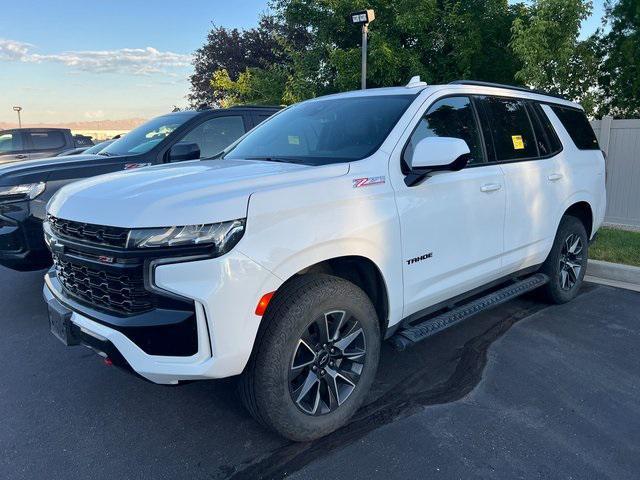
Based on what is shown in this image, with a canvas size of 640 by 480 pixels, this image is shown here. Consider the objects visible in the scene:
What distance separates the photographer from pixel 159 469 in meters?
2.72

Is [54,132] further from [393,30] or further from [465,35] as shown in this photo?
[465,35]

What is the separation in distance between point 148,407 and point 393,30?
12643 mm

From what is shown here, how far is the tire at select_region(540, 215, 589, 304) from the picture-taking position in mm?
4793

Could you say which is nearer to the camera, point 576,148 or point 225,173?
point 225,173

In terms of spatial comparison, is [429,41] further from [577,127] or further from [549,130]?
[549,130]

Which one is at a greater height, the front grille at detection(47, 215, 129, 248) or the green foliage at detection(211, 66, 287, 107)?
the green foliage at detection(211, 66, 287, 107)

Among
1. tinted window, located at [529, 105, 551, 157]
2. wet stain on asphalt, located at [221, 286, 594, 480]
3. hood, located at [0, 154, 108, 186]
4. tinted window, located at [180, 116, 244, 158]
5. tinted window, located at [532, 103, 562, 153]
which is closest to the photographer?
wet stain on asphalt, located at [221, 286, 594, 480]

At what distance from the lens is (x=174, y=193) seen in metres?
2.52

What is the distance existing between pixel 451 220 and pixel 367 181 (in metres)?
0.78

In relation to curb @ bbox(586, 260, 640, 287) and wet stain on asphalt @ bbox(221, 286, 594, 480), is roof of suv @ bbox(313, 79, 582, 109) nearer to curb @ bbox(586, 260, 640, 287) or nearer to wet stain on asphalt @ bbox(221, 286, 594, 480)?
wet stain on asphalt @ bbox(221, 286, 594, 480)

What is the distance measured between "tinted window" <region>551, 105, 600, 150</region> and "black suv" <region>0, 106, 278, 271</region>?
3.45 metres

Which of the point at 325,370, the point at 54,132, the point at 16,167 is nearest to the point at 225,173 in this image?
the point at 325,370

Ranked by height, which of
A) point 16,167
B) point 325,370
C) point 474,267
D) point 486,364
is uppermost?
point 16,167

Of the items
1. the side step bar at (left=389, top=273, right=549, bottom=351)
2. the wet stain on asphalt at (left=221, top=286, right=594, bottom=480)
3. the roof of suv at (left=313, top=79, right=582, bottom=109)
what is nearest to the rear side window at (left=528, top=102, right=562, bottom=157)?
the roof of suv at (left=313, top=79, right=582, bottom=109)
